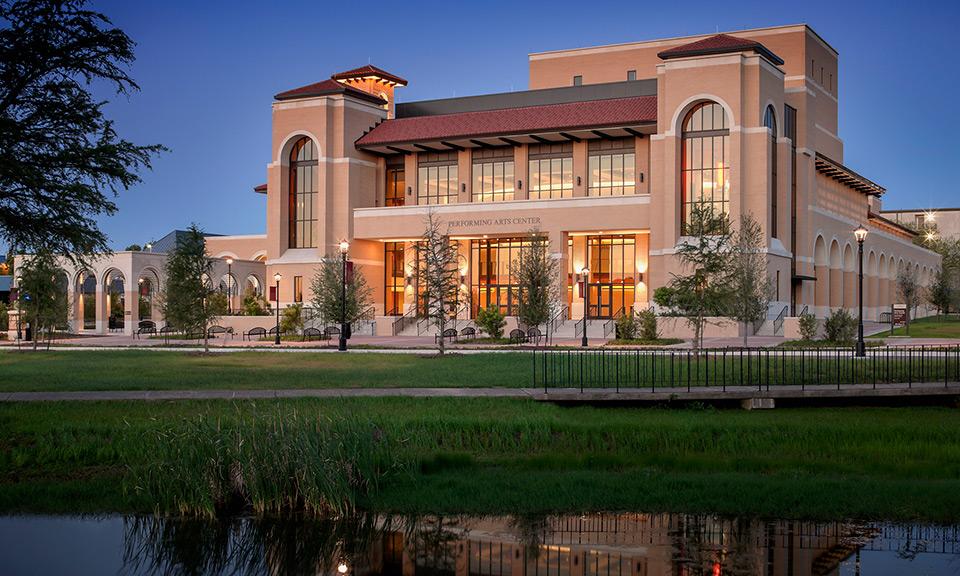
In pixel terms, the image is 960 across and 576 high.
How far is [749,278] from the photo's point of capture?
4262 cm

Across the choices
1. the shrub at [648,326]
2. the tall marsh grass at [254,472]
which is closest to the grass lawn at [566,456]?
the tall marsh grass at [254,472]

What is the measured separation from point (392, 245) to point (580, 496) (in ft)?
190

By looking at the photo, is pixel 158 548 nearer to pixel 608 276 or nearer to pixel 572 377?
pixel 572 377

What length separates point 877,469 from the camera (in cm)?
1421

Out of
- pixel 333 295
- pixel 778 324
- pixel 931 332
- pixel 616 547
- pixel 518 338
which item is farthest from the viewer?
pixel 931 332

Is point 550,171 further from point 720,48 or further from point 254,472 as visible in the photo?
point 254,472

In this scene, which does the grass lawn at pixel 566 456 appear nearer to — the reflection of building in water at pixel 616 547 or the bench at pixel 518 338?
the reflection of building in water at pixel 616 547

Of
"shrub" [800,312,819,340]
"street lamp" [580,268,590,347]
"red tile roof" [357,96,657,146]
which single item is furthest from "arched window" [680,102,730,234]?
"shrub" [800,312,819,340]

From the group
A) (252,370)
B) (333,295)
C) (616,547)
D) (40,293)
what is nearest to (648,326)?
(333,295)

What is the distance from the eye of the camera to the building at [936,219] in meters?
123

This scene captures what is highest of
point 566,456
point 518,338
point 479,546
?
point 518,338

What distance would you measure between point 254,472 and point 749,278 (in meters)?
34.4

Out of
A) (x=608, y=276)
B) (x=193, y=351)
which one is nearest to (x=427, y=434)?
(x=193, y=351)

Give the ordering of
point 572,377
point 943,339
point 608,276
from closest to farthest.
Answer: point 572,377, point 943,339, point 608,276
